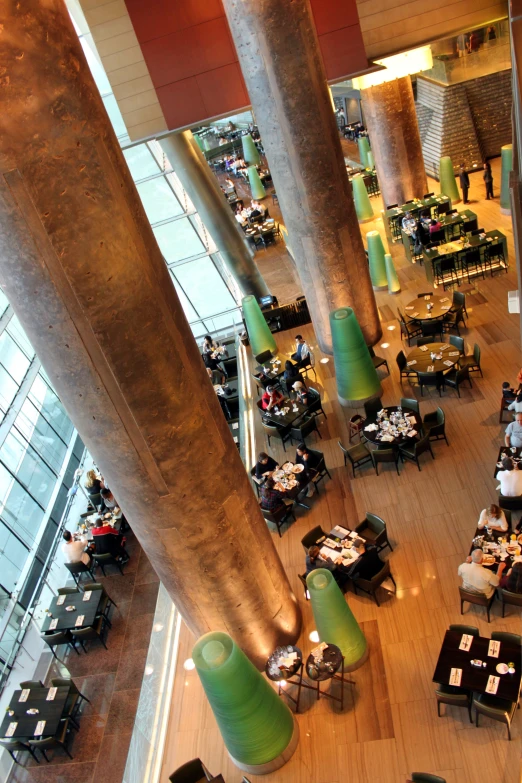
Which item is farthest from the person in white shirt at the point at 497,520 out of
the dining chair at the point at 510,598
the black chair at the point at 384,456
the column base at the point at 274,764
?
the column base at the point at 274,764

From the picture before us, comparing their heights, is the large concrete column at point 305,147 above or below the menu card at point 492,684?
above

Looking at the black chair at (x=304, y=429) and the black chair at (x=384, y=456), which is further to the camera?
the black chair at (x=304, y=429)

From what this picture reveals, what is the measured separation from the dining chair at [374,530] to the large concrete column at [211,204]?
9.87 m

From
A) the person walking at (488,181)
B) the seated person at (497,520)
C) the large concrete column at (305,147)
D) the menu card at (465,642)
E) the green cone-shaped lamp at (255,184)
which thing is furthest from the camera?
the green cone-shaped lamp at (255,184)

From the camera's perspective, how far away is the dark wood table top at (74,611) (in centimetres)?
1073

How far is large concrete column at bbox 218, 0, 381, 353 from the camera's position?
32.4ft

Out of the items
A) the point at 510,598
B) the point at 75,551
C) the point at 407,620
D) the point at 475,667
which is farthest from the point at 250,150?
the point at 475,667

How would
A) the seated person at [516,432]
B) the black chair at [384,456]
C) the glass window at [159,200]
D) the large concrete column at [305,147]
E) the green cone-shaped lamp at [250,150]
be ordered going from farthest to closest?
the green cone-shaped lamp at [250,150] < the glass window at [159,200] < the large concrete column at [305,147] < the black chair at [384,456] < the seated person at [516,432]

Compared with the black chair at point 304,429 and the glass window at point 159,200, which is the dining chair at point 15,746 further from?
the glass window at point 159,200

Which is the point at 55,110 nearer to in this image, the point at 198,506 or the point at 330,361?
the point at 198,506

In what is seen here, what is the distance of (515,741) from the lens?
623 cm

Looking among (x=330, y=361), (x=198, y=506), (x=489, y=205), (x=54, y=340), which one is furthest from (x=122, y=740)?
(x=489, y=205)

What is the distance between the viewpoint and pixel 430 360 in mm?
11086

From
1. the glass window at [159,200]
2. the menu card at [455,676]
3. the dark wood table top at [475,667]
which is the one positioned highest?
the glass window at [159,200]
